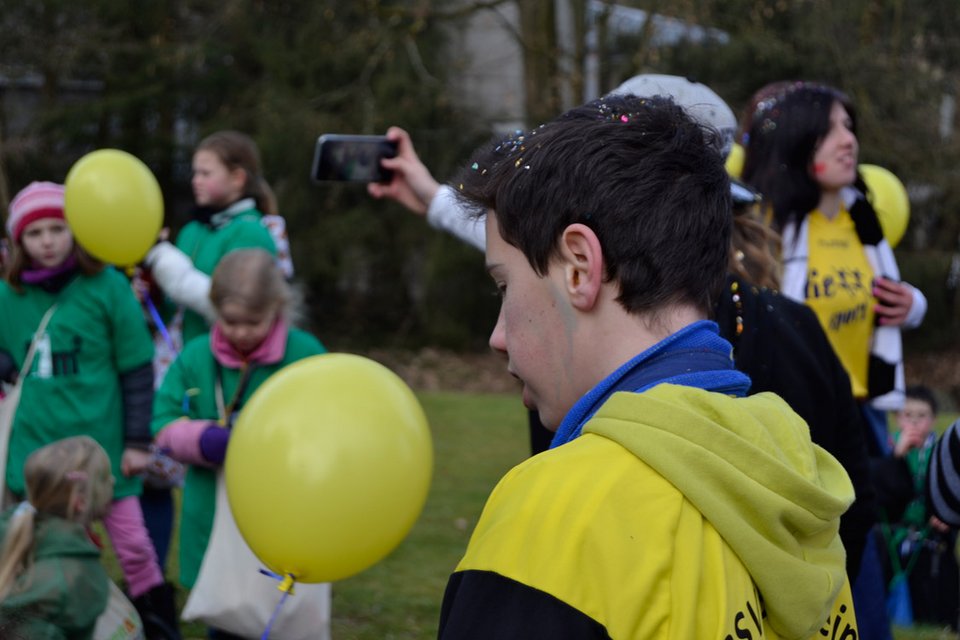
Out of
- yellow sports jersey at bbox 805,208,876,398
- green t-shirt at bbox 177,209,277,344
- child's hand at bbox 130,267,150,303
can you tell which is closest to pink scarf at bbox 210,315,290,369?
green t-shirt at bbox 177,209,277,344

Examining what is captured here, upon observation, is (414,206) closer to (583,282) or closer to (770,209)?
(770,209)

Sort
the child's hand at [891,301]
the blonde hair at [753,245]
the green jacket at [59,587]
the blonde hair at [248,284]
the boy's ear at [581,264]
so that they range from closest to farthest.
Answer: the boy's ear at [581,264], the blonde hair at [753,245], the green jacket at [59,587], the blonde hair at [248,284], the child's hand at [891,301]

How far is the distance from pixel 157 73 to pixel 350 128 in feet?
11.1

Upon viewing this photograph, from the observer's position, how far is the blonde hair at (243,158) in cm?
541

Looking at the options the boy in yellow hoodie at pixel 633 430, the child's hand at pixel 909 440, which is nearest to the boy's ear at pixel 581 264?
the boy in yellow hoodie at pixel 633 430

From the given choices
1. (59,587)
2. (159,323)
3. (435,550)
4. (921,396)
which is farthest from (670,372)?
(435,550)

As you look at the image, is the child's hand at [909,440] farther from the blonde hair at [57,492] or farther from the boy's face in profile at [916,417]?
the blonde hair at [57,492]

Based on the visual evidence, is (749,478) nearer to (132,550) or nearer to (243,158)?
(132,550)

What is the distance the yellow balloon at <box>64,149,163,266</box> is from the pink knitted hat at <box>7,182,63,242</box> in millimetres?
51

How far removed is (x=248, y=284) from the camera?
412cm

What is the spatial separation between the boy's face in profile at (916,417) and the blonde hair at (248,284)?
3291 millimetres

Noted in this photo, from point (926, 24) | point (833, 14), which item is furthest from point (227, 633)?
point (926, 24)

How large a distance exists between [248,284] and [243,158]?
1.53 meters

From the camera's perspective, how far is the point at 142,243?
5.04 metres
